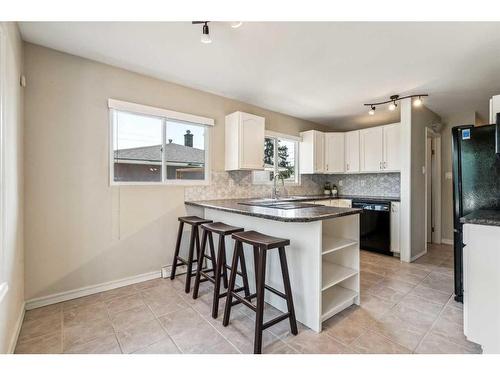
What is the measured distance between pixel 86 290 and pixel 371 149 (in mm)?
4460

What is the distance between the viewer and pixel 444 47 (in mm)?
2146

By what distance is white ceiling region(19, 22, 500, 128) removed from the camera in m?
1.93

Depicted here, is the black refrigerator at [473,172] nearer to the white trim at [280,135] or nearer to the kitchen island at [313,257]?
the kitchen island at [313,257]

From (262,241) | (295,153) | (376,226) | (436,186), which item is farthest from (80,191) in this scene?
(436,186)

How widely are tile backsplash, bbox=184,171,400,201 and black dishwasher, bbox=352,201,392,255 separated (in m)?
0.85

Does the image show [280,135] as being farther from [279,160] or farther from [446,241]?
[446,241]

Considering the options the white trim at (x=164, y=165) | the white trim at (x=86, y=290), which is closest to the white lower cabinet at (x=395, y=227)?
the white trim at (x=164, y=165)

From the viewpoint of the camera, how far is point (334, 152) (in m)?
4.63

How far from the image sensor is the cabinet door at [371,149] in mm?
4102

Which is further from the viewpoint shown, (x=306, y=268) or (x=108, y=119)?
(x=108, y=119)

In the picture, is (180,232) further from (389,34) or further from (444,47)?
(444,47)

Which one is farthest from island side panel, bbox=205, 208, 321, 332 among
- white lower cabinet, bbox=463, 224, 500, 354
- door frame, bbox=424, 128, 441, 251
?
door frame, bbox=424, 128, 441, 251
